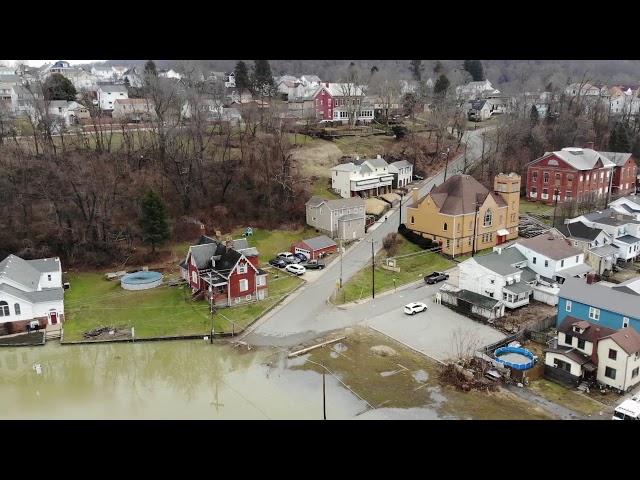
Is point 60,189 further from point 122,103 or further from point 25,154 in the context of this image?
point 122,103

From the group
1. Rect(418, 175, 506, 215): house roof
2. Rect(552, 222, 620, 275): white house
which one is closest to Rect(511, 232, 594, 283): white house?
Rect(552, 222, 620, 275): white house

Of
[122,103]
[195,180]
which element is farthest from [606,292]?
[122,103]

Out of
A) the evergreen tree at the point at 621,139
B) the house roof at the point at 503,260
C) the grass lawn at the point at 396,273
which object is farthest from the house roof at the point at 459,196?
the evergreen tree at the point at 621,139

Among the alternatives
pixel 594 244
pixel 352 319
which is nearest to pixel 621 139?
pixel 594 244

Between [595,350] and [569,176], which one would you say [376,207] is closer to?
[569,176]

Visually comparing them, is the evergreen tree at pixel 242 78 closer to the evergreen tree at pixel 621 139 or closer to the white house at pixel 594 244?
the evergreen tree at pixel 621 139

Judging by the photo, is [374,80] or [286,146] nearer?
[286,146]
